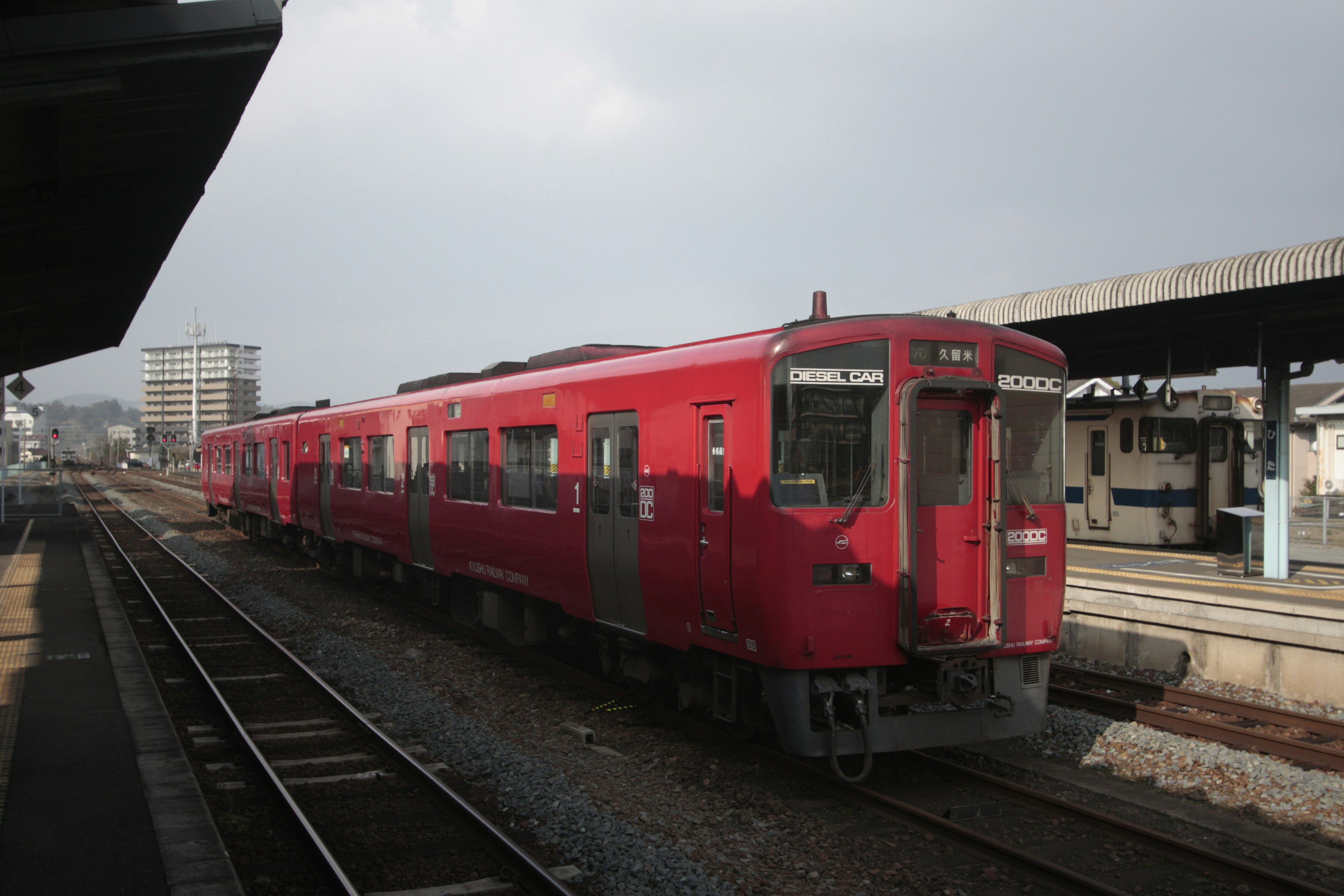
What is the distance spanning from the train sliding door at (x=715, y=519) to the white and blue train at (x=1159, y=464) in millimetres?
11454

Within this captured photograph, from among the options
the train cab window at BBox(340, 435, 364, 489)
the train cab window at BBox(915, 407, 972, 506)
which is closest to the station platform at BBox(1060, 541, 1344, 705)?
the train cab window at BBox(915, 407, 972, 506)

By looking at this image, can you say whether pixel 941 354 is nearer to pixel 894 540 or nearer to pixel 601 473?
pixel 894 540

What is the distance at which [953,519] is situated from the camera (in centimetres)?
622

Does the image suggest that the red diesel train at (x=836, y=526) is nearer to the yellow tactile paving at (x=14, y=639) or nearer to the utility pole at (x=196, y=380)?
the yellow tactile paving at (x=14, y=639)

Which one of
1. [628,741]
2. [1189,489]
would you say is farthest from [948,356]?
[1189,489]

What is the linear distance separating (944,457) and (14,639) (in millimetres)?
10162

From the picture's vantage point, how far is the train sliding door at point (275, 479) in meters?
19.7

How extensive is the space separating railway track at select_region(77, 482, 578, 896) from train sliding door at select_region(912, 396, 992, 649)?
2.74 metres

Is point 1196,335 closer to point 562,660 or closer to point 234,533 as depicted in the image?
point 562,660

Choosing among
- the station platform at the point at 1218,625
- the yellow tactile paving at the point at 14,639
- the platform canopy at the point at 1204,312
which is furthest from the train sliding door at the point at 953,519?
the yellow tactile paving at the point at 14,639

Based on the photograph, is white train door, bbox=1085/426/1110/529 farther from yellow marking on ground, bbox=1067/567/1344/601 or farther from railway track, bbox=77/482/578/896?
railway track, bbox=77/482/578/896

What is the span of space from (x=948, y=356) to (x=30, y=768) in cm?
642

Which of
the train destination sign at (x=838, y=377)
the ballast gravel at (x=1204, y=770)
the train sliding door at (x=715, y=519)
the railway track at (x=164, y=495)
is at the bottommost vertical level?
the ballast gravel at (x=1204, y=770)

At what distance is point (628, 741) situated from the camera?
7379mm
